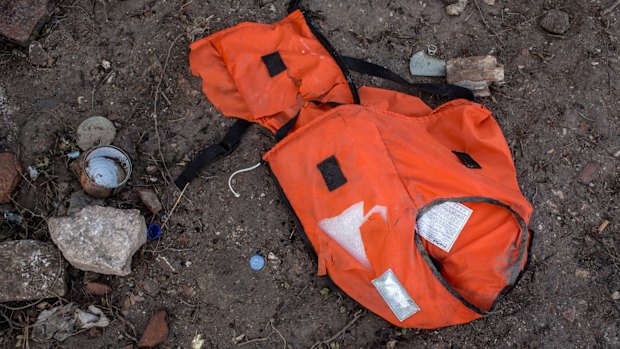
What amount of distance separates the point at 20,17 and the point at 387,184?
7.17ft

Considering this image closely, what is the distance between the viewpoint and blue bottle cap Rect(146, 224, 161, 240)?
267cm

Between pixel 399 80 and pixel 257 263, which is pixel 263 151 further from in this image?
pixel 399 80

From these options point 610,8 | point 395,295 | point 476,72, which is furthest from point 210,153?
point 610,8

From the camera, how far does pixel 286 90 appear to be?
8.85ft

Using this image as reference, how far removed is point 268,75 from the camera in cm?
269

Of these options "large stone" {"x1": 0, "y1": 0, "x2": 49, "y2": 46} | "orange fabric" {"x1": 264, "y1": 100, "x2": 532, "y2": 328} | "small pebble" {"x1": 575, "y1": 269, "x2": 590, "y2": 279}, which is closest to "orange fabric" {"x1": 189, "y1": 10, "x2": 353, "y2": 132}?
"orange fabric" {"x1": 264, "y1": 100, "x2": 532, "y2": 328}

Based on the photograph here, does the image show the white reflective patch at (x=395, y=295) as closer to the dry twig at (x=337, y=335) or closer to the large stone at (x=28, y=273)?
the dry twig at (x=337, y=335)

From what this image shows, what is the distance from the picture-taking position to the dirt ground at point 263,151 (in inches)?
105

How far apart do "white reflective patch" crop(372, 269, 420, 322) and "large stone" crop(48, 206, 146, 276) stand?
47.5 inches

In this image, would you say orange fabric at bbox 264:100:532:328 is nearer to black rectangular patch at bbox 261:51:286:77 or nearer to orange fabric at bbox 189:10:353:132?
orange fabric at bbox 189:10:353:132

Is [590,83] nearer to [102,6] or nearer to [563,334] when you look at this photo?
[563,334]

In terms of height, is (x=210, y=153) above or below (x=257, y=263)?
above

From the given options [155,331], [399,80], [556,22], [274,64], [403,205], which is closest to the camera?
[403,205]

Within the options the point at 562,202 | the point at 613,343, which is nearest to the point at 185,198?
the point at 562,202
